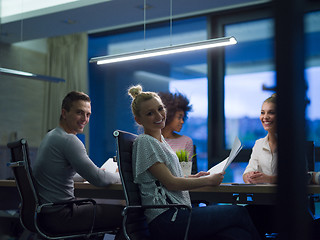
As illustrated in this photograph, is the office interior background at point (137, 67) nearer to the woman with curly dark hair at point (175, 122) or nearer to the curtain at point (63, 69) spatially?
the curtain at point (63, 69)

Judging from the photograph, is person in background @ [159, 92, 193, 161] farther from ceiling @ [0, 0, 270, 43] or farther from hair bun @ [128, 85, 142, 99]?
hair bun @ [128, 85, 142, 99]

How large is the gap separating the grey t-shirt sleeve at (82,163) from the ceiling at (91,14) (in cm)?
251

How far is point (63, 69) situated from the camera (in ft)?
21.5

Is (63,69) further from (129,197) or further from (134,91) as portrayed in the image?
(129,197)

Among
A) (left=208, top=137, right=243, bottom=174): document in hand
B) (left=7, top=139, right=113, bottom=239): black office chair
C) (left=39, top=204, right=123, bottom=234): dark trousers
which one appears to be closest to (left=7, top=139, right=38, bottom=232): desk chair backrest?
(left=7, top=139, right=113, bottom=239): black office chair

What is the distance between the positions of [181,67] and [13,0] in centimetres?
247

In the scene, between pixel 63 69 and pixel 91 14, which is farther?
pixel 63 69

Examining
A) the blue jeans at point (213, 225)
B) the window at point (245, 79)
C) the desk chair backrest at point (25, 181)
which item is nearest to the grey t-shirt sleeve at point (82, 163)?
the desk chair backrest at point (25, 181)

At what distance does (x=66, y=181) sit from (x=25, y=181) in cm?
23

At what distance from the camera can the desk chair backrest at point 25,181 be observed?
2.37 metres

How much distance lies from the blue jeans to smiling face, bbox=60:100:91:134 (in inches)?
39.0

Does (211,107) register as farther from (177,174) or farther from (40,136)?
(177,174)

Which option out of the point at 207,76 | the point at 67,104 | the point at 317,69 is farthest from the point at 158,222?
the point at 207,76

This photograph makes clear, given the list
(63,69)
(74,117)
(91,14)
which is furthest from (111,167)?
(63,69)
